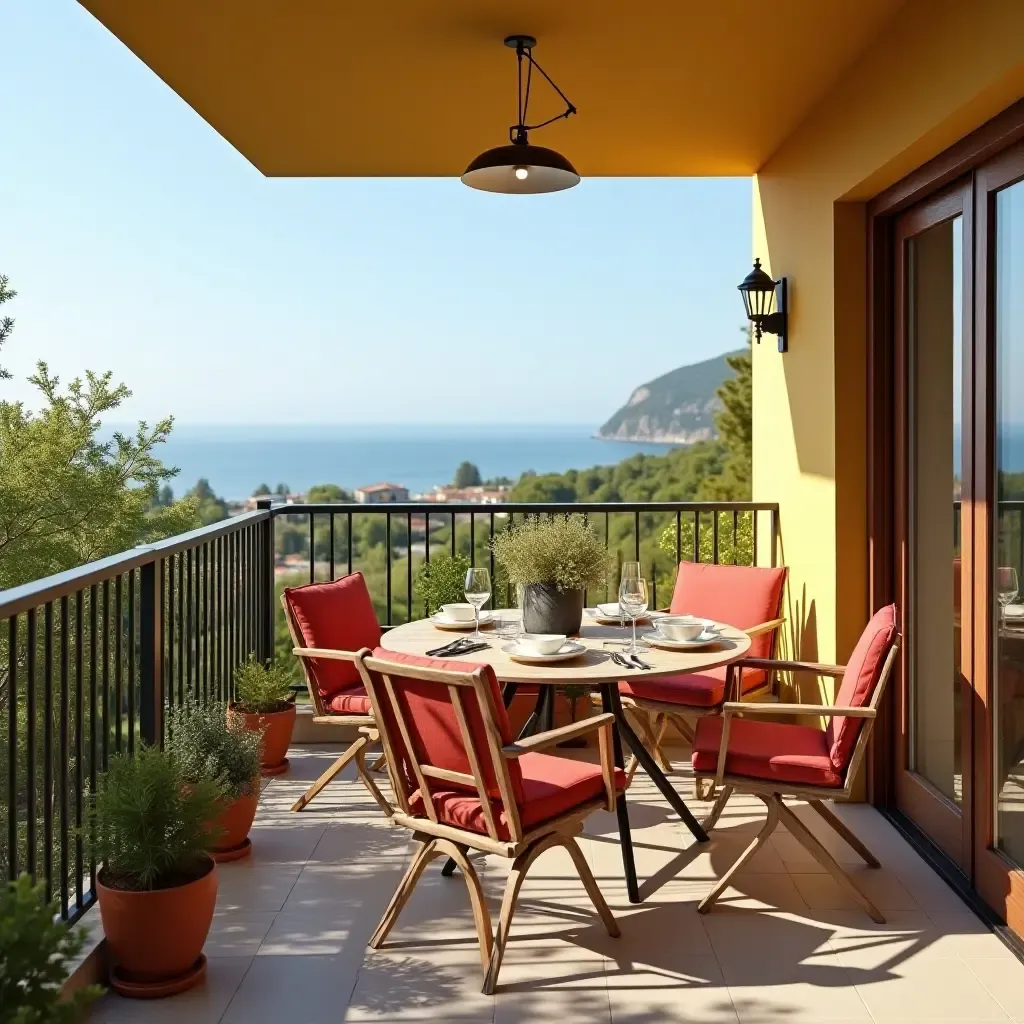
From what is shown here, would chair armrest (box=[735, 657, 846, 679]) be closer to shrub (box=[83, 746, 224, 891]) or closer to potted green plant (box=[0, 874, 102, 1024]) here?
shrub (box=[83, 746, 224, 891])

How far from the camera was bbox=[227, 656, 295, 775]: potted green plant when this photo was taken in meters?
4.77

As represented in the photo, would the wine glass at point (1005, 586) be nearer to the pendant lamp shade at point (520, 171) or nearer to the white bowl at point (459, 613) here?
the white bowl at point (459, 613)

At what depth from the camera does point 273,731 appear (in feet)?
15.8

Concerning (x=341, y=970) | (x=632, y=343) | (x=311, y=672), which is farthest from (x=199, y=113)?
(x=632, y=343)

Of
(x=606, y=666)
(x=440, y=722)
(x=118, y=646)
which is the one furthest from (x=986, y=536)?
(x=118, y=646)

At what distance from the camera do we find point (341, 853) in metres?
3.92

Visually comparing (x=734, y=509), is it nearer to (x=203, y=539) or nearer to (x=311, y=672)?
(x=311, y=672)

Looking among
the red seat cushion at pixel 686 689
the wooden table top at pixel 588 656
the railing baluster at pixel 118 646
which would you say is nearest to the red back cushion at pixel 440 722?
the wooden table top at pixel 588 656

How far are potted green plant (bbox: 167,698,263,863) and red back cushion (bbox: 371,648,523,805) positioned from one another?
0.79 meters

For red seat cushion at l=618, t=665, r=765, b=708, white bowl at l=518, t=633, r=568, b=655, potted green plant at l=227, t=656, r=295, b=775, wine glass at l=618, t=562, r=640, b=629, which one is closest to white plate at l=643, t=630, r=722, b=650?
wine glass at l=618, t=562, r=640, b=629

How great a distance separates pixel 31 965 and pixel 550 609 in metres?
2.39

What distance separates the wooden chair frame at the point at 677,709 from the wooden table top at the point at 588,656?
16.9 inches

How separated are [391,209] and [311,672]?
1470 inches

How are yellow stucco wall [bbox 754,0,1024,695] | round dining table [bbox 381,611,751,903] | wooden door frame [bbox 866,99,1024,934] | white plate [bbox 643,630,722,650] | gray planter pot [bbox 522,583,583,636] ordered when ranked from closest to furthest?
yellow stucco wall [bbox 754,0,1024,695], round dining table [bbox 381,611,751,903], wooden door frame [bbox 866,99,1024,934], white plate [bbox 643,630,722,650], gray planter pot [bbox 522,583,583,636]
